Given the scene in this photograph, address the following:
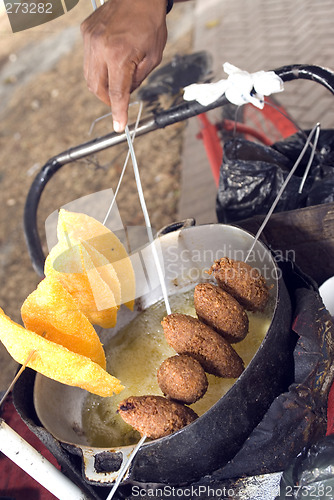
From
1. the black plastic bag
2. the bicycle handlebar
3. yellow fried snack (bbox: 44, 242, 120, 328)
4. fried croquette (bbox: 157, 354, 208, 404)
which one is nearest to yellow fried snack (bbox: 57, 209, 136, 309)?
yellow fried snack (bbox: 44, 242, 120, 328)

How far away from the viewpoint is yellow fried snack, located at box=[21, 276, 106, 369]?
5.10 feet

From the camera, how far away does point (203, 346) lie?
1555 mm

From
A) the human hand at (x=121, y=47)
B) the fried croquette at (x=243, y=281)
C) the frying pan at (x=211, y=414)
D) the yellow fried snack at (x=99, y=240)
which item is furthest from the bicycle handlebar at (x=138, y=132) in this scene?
the fried croquette at (x=243, y=281)

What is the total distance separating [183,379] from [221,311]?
0.89 feet

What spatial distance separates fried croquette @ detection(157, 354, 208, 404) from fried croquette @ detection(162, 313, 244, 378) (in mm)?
48

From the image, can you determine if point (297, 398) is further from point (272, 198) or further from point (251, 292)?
point (272, 198)

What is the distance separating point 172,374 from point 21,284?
3166mm

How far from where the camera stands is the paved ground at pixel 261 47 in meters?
4.34

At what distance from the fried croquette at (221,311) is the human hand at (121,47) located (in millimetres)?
610

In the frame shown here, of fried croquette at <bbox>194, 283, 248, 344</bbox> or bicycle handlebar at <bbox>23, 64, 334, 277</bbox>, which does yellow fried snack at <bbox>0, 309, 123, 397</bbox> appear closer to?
fried croquette at <bbox>194, 283, 248, 344</bbox>

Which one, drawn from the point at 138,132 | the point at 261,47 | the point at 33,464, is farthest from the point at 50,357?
the point at 261,47

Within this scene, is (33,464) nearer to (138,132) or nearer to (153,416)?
(153,416)

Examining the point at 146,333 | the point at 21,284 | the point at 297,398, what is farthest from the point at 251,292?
the point at 21,284

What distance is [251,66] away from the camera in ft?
16.9
